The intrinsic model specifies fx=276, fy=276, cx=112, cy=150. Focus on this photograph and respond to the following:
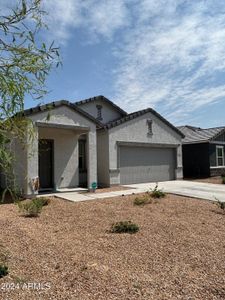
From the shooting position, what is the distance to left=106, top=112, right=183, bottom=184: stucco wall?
50.2 ft

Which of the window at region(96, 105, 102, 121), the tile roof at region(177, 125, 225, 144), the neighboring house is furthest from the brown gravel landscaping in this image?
the tile roof at region(177, 125, 225, 144)

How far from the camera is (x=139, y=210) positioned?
333 inches

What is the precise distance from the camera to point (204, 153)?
2106cm

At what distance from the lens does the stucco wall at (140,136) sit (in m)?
15.3

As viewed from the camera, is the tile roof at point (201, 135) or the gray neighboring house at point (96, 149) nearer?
the gray neighboring house at point (96, 149)

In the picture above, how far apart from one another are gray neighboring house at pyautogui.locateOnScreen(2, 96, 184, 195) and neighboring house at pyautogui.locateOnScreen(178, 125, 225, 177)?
111 inches

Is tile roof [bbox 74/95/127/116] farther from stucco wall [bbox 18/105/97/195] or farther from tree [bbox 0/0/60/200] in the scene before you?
tree [bbox 0/0/60/200]

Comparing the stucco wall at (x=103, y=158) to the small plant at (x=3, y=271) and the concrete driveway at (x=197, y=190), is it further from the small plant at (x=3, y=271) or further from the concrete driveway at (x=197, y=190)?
the small plant at (x=3, y=271)

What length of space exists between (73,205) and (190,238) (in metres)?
4.65

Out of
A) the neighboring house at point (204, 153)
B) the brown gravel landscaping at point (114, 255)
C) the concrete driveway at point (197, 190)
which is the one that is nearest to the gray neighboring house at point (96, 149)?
the concrete driveway at point (197, 190)

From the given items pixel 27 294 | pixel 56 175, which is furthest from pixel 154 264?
pixel 56 175

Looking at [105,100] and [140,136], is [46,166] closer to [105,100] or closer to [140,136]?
[140,136]

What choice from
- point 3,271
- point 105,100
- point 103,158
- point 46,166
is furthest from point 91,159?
point 3,271

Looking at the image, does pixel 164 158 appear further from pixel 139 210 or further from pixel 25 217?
pixel 25 217
